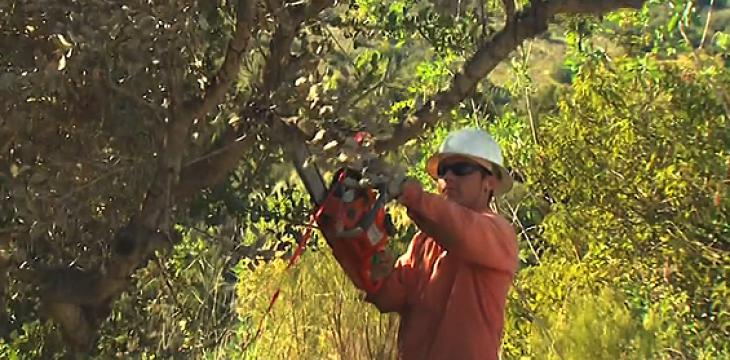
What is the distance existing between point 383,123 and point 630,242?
4.58 m

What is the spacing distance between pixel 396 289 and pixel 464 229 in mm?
544

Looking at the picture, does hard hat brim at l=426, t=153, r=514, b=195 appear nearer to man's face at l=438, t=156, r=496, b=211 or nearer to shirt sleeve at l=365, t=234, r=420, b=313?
man's face at l=438, t=156, r=496, b=211

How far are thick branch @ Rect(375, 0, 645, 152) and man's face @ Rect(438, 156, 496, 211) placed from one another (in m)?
0.30

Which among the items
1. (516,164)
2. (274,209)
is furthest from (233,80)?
Result: (516,164)

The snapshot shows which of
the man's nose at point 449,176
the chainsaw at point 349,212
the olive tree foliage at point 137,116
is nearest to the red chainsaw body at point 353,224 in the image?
the chainsaw at point 349,212

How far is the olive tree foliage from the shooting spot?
11.1ft

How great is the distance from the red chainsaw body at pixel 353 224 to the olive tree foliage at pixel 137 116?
22cm

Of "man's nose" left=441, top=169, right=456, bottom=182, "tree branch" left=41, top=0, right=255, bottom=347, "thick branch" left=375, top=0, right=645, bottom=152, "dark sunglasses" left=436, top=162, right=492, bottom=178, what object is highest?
"thick branch" left=375, top=0, right=645, bottom=152

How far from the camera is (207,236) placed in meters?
4.33

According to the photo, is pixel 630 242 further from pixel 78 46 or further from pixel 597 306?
pixel 78 46

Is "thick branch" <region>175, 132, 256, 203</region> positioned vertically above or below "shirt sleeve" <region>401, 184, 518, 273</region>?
above

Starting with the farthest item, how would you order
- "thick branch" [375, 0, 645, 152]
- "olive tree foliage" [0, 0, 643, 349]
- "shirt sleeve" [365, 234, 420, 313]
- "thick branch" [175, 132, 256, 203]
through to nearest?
"thick branch" [375, 0, 645, 152]
"shirt sleeve" [365, 234, 420, 313]
"thick branch" [175, 132, 256, 203]
"olive tree foliage" [0, 0, 643, 349]

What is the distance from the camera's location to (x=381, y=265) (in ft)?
14.2

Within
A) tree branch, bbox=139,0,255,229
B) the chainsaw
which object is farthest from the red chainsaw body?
tree branch, bbox=139,0,255,229
